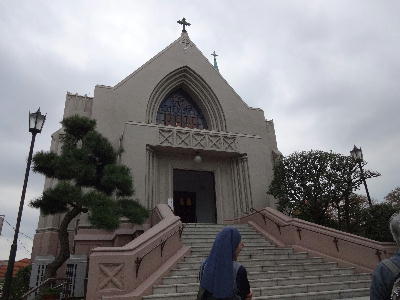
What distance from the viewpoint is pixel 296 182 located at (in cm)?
1233

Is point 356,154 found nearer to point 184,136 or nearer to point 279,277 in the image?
point 279,277

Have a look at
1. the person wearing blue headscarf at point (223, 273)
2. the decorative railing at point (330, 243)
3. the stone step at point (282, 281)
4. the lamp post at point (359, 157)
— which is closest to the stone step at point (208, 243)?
the decorative railing at point (330, 243)

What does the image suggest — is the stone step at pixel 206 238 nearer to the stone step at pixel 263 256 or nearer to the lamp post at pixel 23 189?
the stone step at pixel 263 256

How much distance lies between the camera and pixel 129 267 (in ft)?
21.7

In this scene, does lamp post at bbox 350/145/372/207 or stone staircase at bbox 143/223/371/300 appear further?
lamp post at bbox 350/145/372/207

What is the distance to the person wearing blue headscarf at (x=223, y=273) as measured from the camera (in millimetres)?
2578

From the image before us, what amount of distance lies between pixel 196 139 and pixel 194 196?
15.5ft

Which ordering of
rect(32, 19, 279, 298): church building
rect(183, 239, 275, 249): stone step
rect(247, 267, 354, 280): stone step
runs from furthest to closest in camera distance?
1. rect(32, 19, 279, 298): church building
2. rect(183, 239, 275, 249): stone step
3. rect(247, 267, 354, 280): stone step

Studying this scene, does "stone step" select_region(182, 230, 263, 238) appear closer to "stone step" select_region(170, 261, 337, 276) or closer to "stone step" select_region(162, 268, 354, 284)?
"stone step" select_region(170, 261, 337, 276)

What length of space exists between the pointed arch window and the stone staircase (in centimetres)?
833

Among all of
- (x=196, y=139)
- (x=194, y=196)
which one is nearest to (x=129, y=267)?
(x=196, y=139)

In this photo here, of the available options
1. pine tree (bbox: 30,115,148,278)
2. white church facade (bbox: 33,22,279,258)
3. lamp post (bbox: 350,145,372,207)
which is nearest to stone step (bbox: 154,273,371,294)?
pine tree (bbox: 30,115,148,278)

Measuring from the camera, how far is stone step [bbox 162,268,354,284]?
7145mm

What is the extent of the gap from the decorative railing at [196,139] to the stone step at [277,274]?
25.5ft
